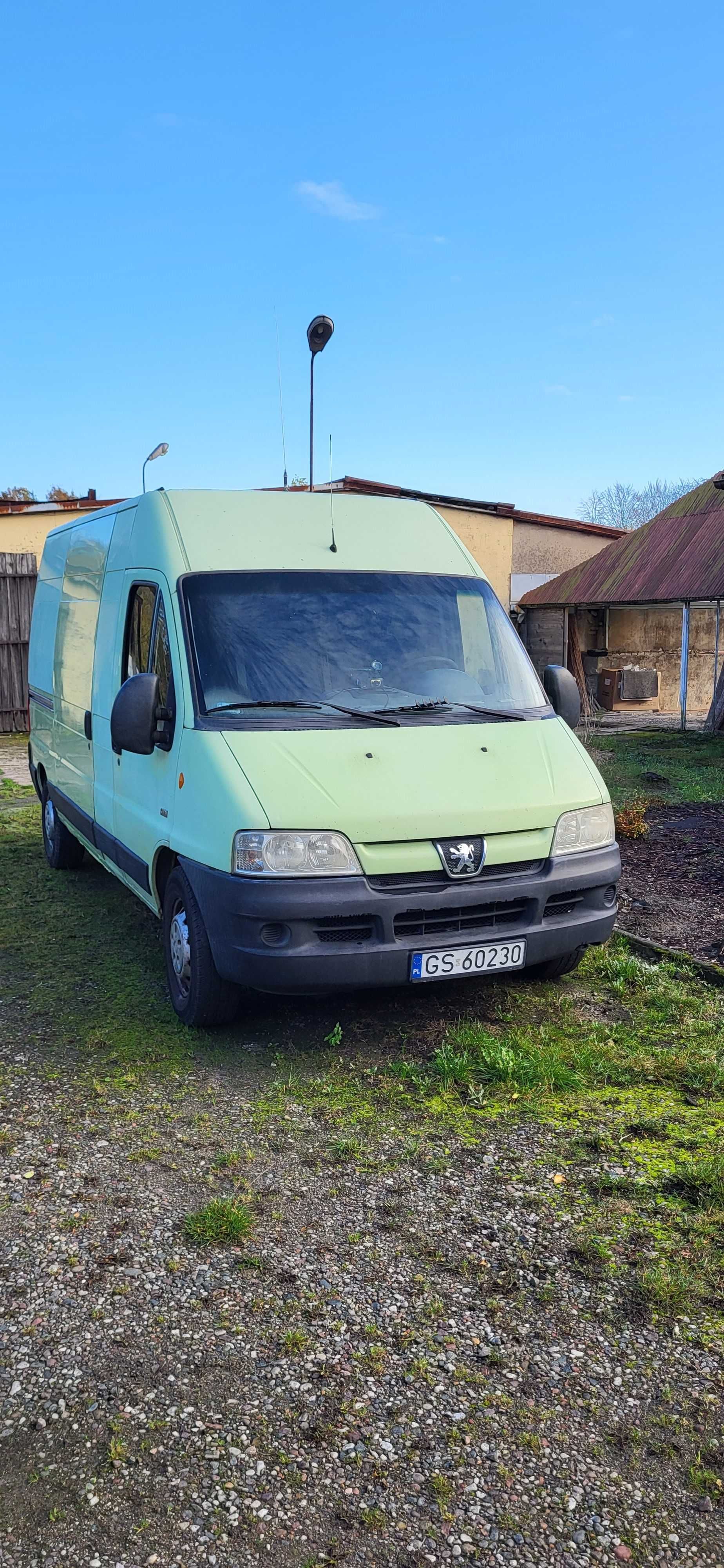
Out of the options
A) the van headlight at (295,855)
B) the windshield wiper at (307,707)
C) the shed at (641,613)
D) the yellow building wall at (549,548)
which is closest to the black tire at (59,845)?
the windshield wiper at (307,707)

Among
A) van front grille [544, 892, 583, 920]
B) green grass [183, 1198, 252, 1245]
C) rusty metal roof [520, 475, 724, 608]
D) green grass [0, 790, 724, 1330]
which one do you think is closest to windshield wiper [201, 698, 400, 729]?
van front grille [544, 892, 583, 920]

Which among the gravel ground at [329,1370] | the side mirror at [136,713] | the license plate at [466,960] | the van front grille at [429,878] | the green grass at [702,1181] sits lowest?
the gravel ground at [329,1370]

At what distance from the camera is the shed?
25.3 meters

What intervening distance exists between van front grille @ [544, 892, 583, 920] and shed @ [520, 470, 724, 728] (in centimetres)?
2055

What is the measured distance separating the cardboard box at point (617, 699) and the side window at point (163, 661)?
74.9ft

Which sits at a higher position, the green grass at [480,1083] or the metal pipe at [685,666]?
the metal pipe at [685,666]

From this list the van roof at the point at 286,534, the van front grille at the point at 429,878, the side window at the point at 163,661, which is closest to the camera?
the van front grille at the point at 429,878

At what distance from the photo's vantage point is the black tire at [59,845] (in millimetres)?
8508

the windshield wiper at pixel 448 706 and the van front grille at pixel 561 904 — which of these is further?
the windshield wiper at pixel 448 706

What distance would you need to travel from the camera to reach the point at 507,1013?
17.0 feet

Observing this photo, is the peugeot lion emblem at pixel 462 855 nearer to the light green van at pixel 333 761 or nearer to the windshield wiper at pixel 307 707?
the light green van at pixel 333 761

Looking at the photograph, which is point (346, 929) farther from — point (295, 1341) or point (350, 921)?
point (295, 1341)

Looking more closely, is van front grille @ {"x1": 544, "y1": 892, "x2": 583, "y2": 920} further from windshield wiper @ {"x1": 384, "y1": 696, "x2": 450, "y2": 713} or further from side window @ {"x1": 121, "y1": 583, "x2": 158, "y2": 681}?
side window @ {"x1": 121, "y1": 583, "x2": 158, "y2": 681}

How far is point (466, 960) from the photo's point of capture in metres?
4.54
